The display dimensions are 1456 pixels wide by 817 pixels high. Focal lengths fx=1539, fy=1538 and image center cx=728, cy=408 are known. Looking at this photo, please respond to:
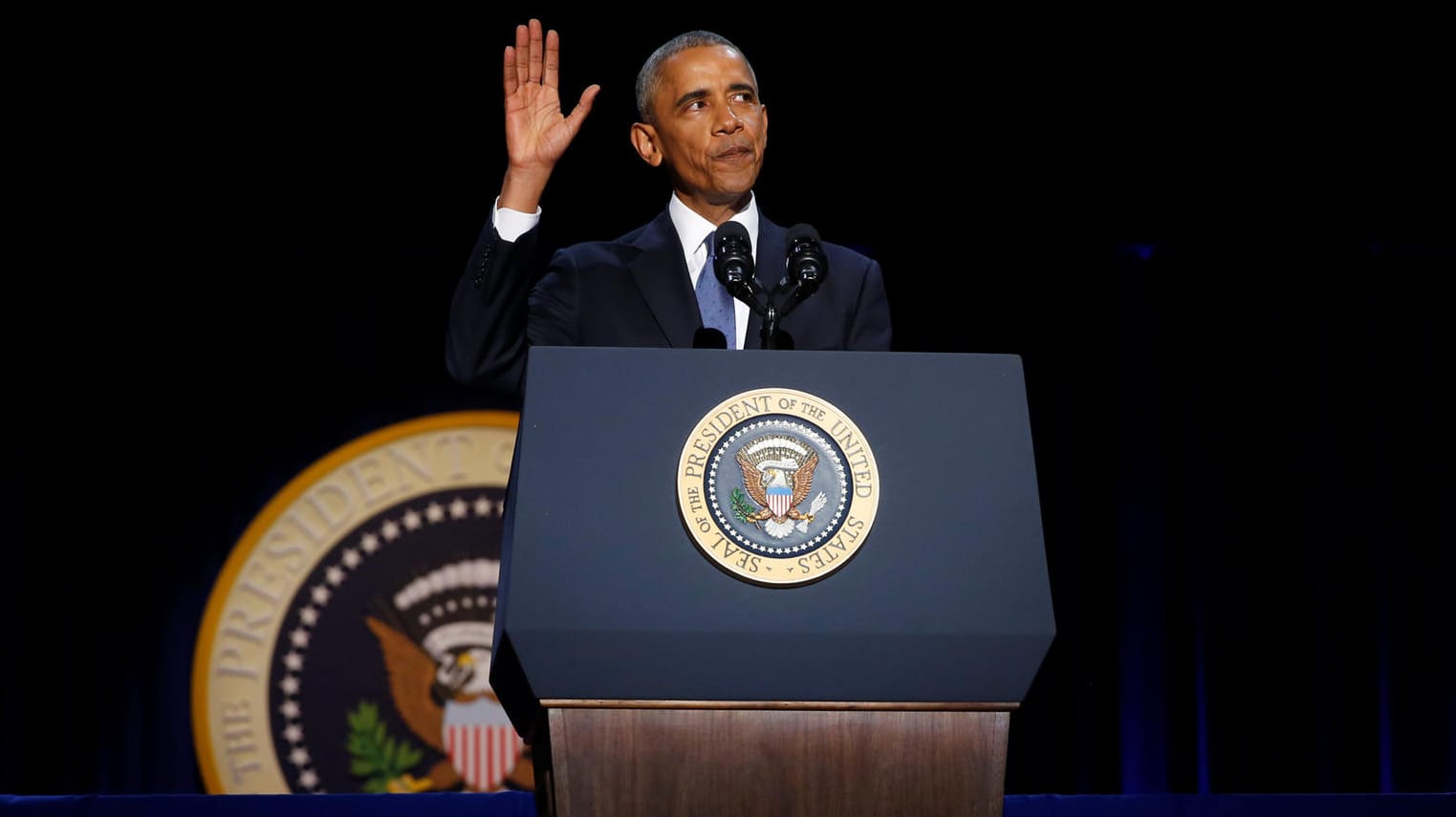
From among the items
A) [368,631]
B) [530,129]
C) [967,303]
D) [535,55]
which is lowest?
[368,631]

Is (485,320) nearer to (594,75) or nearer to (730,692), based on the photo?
(730,692)

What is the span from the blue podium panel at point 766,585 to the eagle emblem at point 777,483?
32 mm

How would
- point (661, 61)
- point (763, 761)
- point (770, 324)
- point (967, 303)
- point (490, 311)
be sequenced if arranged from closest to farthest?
1. point (763, 761)
2. point (770, 324)
3. point (490, 311)
4. point (661, 61)
5. point (967, 303)

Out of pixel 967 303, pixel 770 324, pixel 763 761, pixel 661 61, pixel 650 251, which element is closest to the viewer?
pixel 763 761

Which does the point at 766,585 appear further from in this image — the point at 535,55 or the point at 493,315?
the point at 535,55

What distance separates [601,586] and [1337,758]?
4.07 metres

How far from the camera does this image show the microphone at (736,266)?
1.59 meters

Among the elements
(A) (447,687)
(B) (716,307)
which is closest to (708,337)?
(B) (716,307)

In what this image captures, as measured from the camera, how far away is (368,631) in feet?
14.7

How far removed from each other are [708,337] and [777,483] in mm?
476

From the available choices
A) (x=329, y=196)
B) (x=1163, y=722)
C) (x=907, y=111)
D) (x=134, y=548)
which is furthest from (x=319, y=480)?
(x=1163, y=722)

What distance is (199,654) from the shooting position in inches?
173

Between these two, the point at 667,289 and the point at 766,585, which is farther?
the point at 667,289

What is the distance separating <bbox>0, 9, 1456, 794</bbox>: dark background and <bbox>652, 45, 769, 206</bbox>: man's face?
6.84ft
